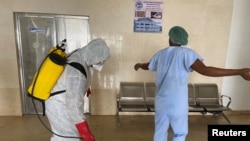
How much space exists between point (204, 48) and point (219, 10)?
0.75 metres

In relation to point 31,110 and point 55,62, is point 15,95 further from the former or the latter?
point 55,62

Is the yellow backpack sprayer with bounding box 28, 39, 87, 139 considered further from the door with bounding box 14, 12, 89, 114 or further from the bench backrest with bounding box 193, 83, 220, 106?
the bench backrest with bounding box 193, 83, 220, 106

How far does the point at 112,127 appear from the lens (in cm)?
358

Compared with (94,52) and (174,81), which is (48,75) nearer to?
(94,52)

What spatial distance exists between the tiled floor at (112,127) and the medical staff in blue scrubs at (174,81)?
44.5 inches

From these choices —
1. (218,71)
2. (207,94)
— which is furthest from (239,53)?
(218,71)

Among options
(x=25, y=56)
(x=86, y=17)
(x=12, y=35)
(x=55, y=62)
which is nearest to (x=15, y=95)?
(x=25, y=56)

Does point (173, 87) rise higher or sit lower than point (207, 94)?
higher

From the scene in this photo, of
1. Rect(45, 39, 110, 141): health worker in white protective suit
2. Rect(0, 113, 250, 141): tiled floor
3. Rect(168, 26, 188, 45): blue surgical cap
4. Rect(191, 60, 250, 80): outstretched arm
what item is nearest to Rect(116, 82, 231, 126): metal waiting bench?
Rect(0, 113, 250, 141): tiled floor

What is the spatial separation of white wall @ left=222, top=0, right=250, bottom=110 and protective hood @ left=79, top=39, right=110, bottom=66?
3.35 meters

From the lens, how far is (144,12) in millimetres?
3885

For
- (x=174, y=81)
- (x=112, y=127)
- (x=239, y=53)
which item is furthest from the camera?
(x=239, y=53)

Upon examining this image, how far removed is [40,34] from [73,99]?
2812mm

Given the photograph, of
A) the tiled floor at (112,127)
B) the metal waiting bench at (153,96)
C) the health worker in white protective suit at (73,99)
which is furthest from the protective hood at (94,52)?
the metal waiting bench at (153,96)
